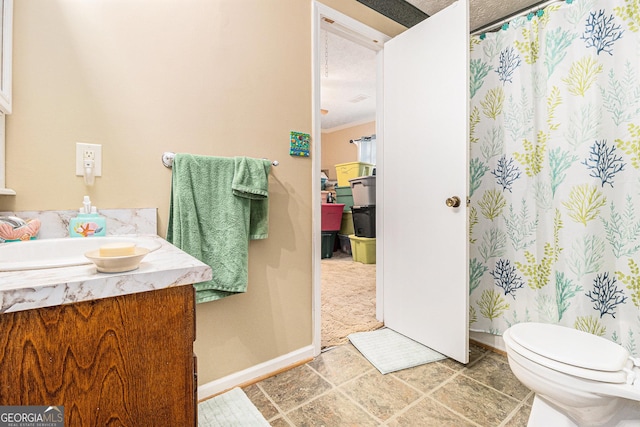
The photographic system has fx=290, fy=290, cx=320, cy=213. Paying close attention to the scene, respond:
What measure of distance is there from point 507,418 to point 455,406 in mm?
202

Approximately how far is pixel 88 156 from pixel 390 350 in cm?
182

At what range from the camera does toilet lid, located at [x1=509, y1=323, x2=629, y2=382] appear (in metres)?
0.92

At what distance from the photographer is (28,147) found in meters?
1.01

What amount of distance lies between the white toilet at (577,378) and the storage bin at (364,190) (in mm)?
2911

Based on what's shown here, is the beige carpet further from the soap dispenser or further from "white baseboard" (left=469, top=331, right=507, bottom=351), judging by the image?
the soap dispenser

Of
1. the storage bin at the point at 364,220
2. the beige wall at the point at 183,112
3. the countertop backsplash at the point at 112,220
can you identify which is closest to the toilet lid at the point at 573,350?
the beige wall at the point at 183,112

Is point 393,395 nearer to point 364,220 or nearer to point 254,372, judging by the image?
point 254,372

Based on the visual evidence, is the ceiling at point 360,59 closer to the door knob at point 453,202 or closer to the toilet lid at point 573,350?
the door knob at point 453,202

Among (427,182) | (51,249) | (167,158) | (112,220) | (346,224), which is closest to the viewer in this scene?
(51,249)

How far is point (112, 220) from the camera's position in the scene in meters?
1.14

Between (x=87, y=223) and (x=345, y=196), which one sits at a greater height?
(x=345, y=196)

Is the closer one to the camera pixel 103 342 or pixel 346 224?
pixel 103 342

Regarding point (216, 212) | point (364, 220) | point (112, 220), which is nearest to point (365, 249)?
point (364, 220)

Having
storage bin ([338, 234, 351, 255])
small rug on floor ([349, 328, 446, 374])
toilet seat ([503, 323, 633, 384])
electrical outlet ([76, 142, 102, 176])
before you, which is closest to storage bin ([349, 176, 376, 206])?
storage bin ([338, 234, 351, 255])
